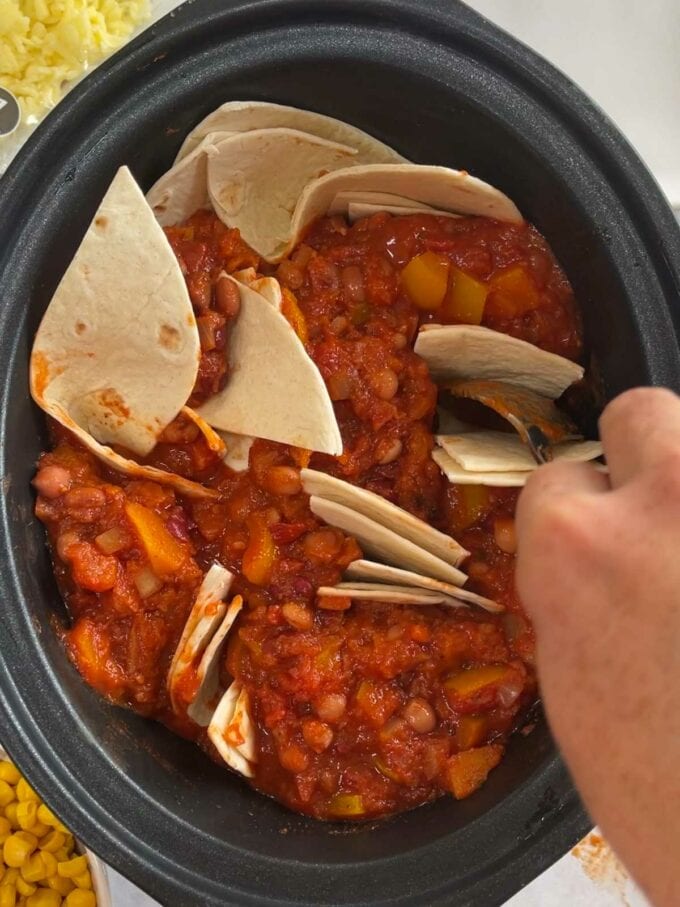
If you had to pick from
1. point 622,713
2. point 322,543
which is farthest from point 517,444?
point 622,713

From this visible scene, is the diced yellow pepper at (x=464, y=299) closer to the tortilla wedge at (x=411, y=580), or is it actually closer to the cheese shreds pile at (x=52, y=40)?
the tortilla wedge at (x=411, y=580)

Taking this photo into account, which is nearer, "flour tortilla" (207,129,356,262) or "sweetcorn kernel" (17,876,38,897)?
"flour tortilla" (207,129,356,262)

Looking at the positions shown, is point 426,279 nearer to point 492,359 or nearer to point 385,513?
point 492,359

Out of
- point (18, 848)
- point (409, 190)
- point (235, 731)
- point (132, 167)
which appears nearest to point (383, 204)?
point (409, 190)

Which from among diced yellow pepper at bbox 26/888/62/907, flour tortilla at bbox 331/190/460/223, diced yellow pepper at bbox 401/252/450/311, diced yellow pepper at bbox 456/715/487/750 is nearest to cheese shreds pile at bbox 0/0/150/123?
flour tortilla at bbox 331/190/460/223

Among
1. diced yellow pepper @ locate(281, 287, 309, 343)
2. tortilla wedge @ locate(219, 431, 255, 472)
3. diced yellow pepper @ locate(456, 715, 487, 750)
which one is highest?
diced yellow pepper @ locate(281, 287, 309, 343)

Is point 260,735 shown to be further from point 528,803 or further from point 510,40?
point 510,40

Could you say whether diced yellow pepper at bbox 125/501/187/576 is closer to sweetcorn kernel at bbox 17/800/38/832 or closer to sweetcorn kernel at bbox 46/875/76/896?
sweetcorn kernel at bbox 17/800/38/832
